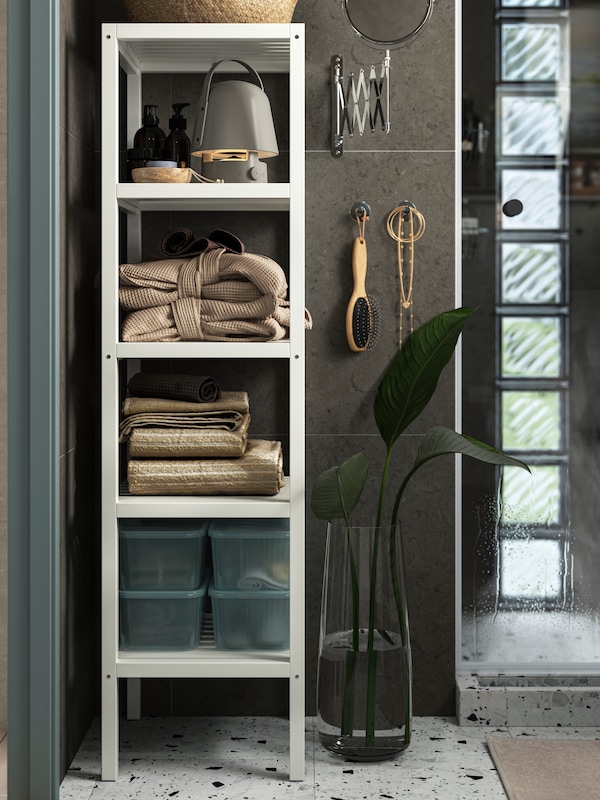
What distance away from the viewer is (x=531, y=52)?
95.5 inches

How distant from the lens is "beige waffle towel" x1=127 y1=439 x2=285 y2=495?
2062 mm

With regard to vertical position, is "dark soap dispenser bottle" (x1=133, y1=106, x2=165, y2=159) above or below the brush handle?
above

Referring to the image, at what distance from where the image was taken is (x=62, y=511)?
2.06 m

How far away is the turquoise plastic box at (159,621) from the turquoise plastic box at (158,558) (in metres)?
0.03

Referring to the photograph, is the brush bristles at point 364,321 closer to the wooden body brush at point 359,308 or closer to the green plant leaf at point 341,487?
the wooden body brush at point 359,308

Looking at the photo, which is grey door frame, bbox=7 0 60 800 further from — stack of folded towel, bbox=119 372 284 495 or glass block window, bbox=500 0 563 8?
glass block window, bbox=500 0 563 8

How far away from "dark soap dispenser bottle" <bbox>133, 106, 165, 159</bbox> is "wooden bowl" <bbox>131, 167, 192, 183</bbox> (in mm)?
74

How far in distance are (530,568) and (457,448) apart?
63cm

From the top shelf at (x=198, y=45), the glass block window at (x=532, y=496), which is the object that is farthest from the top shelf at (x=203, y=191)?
the glass block window at (x=532, y=496)

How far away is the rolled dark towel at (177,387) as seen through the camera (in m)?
2.09

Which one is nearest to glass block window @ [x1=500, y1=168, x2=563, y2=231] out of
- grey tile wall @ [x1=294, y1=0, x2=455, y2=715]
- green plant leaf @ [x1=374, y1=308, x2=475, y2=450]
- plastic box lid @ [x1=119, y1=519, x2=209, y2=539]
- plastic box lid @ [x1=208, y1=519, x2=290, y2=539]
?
grey tile wall @ [x1=294, y1=0, x2=455, y2=715]

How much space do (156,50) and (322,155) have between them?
0.47m

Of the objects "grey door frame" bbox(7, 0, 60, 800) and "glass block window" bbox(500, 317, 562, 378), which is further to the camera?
"glass block window" bbox(500, 317, 562, 378)

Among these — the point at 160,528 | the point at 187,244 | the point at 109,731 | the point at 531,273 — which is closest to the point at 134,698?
the point at 109,731
